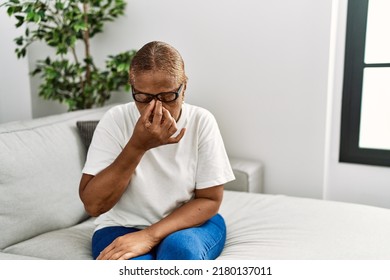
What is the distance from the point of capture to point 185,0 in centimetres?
191

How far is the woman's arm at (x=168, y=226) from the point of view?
3.18 ft

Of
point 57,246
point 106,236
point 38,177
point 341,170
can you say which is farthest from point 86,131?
point 341,170

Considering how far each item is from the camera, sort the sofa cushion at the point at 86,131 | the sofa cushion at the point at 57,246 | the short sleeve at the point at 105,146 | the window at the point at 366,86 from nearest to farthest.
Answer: the short sleeve at the point at 105,146
the sofa cushion at the point at 57,246
the sofa cushion at the point at 86,131
the window at the point at 366,86

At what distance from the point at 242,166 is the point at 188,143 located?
31.1 inches

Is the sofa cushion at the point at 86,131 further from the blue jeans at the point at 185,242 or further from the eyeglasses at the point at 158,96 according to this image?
the eyeglasses at the point at 158,96

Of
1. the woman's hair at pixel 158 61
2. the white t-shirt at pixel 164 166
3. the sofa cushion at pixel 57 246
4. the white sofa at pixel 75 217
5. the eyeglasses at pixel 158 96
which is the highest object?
the woman's hair at pixel 158 61

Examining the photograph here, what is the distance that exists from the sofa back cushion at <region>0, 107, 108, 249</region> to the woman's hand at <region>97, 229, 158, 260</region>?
0.46 metres

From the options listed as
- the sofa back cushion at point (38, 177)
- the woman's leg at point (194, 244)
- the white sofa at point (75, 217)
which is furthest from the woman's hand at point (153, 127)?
the sofa back cushion at point (38, 177)

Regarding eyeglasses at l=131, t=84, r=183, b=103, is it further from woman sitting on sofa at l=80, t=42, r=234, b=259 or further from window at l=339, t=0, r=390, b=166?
window at l=339, t=0, r=390, b=166

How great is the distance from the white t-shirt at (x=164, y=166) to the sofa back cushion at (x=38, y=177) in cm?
39

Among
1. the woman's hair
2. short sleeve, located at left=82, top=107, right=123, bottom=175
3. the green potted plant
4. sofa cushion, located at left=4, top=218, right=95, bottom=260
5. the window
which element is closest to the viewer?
the woman's hair

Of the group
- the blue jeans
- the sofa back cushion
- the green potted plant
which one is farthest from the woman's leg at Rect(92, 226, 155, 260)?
the green potted plant

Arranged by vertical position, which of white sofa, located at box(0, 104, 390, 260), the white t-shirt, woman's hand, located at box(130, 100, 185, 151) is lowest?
white sofa, located at box(0, 104, 390, 260)

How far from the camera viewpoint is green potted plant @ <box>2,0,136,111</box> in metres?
1.93
